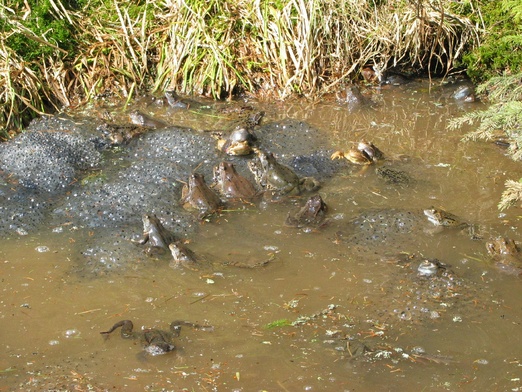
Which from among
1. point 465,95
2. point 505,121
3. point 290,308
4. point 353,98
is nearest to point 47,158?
point 290,308

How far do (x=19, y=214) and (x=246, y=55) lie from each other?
11.1 feet

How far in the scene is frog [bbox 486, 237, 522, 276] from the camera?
4914mm

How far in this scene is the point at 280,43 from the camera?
7.86 m

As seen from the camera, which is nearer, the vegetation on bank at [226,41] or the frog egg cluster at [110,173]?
the frog egg cluster at [110,173]

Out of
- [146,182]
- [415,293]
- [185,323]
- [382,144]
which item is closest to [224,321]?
[185,323]

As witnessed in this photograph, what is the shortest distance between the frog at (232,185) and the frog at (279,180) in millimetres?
144

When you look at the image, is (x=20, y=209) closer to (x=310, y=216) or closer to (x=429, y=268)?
(x=310, y=216)

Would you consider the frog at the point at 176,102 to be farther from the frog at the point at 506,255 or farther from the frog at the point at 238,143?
the frog at the point at 506,255

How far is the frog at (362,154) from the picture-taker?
6.50m

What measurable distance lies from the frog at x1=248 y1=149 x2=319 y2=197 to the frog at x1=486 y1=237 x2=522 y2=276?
5.70 ft

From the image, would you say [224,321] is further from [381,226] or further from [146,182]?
[146,182]

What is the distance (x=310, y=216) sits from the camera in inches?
221

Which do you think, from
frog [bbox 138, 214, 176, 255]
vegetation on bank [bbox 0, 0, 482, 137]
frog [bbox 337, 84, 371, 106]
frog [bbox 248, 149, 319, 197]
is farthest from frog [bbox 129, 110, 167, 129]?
frog [bbox 337, 84, 371, 106]

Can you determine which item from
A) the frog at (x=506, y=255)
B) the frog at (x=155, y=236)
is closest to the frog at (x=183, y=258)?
the frog at (x=155, y=236)
